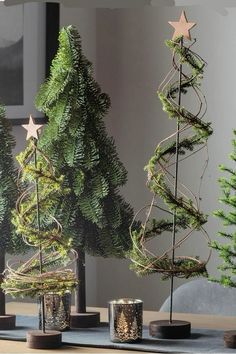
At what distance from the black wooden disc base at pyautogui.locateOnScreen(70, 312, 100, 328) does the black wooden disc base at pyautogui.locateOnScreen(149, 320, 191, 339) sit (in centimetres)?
14

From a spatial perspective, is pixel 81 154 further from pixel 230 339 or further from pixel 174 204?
pixel 230 339

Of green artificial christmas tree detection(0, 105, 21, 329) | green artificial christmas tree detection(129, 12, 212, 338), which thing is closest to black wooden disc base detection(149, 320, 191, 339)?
green artificial christmas tree detection(129, 12, 212, 338)

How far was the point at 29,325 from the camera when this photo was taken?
48.6 inches

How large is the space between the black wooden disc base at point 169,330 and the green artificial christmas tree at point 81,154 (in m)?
0.15

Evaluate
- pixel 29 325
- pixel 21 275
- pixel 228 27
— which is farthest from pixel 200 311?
pixel 228 27

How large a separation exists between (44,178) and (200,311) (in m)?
0.54

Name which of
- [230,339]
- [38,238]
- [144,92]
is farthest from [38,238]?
[144,92]

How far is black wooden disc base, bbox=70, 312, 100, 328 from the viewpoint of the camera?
4.03 ft

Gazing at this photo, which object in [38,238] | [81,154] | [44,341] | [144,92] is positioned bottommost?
[44,341]

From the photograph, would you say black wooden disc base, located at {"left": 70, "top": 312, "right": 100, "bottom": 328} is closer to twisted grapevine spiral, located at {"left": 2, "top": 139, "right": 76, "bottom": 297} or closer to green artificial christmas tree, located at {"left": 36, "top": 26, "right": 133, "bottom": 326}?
green artificial christmas tree, located at {"left": 36, "top": 26, "right": 133, "bottom": 326}

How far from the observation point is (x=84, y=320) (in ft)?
4.04

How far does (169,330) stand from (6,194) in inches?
12.5

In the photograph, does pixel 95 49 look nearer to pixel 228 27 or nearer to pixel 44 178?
pixel 228 27

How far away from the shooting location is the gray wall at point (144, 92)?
1812mm
